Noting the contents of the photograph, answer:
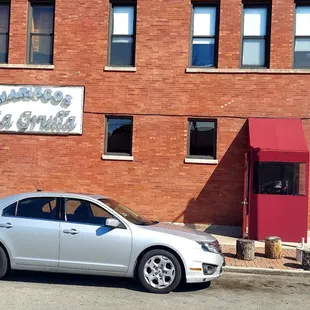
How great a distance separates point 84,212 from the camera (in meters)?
7.34

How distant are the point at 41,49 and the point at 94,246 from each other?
814 cm

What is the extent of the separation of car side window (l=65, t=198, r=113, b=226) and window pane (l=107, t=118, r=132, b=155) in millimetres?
5526

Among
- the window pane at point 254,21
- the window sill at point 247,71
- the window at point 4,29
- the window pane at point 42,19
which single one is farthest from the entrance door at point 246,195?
the window at point 4,29

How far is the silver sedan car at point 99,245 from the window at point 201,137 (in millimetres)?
5381

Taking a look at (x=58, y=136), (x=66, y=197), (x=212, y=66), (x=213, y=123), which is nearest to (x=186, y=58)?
(x=212, y=66)

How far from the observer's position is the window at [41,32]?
13297 mm

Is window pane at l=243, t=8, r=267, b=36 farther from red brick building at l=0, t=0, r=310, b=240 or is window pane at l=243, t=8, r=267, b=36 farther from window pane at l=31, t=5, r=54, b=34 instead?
window pane at l=31, t=5, r=54, b=34

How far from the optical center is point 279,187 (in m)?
11.5

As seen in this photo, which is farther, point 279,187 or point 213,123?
point 213,123

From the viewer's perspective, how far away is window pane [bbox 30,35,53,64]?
43.7 feet

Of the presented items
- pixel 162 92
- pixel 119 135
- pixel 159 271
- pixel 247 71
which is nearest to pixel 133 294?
pixel 159 271

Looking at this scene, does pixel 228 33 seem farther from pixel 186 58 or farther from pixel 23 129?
pixel 23 129

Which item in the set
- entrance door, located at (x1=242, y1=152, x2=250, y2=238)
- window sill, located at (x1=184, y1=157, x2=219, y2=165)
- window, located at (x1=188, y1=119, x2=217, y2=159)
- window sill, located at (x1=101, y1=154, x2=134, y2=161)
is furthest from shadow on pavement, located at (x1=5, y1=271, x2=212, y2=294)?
window, located at (x1=188, y1=119, x2=217, y2=159)

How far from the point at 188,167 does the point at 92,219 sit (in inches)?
220
